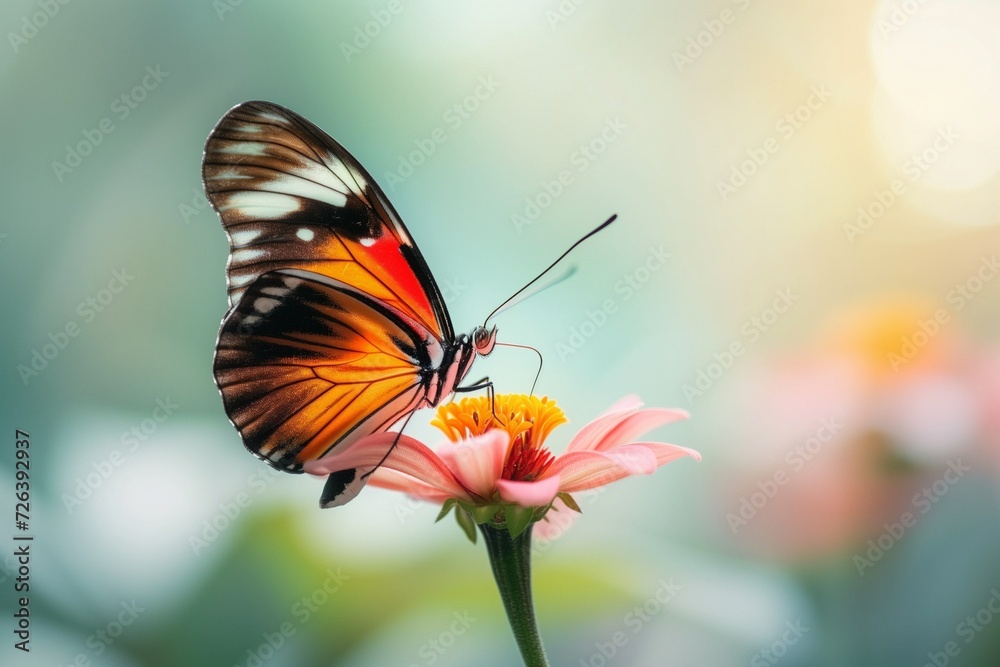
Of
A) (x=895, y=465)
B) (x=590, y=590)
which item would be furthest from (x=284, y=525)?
(x=895, y=465)

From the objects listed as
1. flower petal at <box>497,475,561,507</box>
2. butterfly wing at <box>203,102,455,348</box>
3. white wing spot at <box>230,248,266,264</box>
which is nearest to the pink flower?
flower petal at <box>497,475,561,507</box>

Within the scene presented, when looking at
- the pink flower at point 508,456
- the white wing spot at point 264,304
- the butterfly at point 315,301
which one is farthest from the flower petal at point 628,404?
the white wing spot at point 264,304

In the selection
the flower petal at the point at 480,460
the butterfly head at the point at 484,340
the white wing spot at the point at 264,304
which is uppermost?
the butterfly head at the point at 484,340

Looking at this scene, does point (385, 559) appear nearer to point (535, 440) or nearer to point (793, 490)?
point (535, 440)

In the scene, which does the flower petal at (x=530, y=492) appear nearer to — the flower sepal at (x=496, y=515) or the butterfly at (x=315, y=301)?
the flower sepal at (x=496, y=515)

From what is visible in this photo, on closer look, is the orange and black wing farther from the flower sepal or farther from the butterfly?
the flower sepal

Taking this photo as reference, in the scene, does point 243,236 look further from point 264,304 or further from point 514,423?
point 514,423
